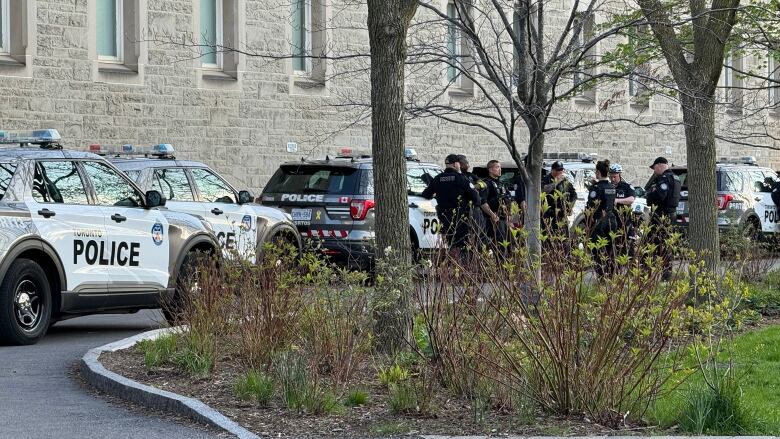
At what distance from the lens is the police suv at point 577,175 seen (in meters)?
24.5

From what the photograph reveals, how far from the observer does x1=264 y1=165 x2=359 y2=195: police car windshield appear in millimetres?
20172

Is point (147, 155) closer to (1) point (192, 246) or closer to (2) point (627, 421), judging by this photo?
(1) point (192, 246)

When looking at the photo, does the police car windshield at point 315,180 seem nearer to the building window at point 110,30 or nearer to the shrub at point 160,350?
the building window at point 110,30

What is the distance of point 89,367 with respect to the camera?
35.4ft

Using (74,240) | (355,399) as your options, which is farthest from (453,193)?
(355,399)

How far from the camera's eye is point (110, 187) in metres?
13.9

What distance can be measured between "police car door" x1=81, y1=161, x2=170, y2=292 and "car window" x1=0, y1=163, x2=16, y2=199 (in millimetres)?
935

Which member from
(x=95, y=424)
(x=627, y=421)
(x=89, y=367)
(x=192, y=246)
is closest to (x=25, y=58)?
(x=192, y=246)

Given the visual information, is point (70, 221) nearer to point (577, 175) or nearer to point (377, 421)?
point (377, 421)

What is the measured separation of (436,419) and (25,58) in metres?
16.1

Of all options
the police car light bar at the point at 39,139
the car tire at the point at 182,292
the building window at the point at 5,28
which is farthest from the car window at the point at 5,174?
the building window at the point at 5,28

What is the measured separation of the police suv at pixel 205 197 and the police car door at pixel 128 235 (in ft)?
7.50

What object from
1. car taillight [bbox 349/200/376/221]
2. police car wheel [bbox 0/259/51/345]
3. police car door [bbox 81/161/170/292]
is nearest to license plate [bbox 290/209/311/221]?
car taillight [bbox 349/200/376/221]

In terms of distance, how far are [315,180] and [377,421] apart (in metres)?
12.1
